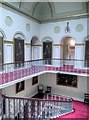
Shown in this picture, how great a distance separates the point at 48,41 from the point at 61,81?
428cm

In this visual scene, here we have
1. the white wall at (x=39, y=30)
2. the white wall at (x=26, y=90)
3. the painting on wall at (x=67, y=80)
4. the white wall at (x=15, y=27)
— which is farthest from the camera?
the painting on wall at (x=67, y=80)

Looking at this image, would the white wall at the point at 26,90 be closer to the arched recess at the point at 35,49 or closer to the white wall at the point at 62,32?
the arched recess at the point at 35,49

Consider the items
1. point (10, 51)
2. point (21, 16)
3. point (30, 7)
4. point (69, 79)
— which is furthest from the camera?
point (69, 79)

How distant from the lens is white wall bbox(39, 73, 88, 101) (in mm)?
12070

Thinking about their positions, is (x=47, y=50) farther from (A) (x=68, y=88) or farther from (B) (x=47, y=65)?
(A) (x=68, y=88)

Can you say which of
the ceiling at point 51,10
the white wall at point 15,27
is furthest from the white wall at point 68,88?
the ceiling at point 51,10

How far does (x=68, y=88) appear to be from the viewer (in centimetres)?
1273

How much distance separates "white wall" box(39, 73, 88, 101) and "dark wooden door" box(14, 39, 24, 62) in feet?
13.3

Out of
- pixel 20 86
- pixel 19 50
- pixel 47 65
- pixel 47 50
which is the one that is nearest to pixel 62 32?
pixel 47 50

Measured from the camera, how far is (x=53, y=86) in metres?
13.4

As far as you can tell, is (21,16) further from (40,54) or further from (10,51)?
(40,54)

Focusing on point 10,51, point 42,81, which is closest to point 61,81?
point 42,81

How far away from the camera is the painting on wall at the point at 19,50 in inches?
403

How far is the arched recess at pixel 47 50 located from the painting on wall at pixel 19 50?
3074 mm
